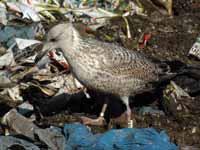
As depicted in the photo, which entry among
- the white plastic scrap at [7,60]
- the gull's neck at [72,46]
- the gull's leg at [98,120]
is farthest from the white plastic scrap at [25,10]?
the gull's neck at [72,46]

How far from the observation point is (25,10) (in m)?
8.22

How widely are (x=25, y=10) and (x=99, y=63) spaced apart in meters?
2.44

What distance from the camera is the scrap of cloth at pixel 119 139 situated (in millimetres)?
5664

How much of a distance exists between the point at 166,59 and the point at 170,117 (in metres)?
1.26

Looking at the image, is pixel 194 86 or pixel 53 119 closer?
pixel 53 119

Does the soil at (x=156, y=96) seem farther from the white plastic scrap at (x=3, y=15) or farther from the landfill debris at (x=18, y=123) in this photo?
the white plastic scrap at (x=3, y=15)

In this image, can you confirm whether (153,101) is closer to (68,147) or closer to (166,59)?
(166,59)

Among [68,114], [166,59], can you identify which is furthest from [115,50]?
[166,59]

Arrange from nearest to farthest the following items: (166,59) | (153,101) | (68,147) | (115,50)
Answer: (68,147)
(115,50)
(153,101)
(166,59)

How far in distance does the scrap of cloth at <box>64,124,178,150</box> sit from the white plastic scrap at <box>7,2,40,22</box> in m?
2.49

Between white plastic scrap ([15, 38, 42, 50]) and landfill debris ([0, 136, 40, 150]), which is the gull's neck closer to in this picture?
landfill debris ([0, 136, 40, 150])

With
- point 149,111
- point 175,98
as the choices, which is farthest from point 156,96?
point 149,111

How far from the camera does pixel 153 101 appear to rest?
6.86 metres

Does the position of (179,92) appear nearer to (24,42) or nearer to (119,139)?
(119,139)
